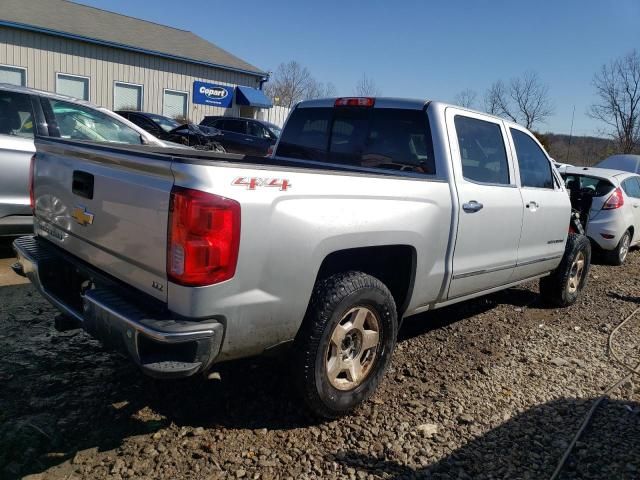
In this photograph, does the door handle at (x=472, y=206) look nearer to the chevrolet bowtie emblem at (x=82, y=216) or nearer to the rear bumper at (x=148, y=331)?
the rear bumper at (x=148, y=331)

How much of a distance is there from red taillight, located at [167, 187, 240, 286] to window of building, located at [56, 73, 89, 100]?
22.0 meters

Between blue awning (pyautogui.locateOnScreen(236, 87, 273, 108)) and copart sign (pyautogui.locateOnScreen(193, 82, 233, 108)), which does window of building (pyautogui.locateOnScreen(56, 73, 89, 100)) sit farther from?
blue awning (pyautogui.locateOnScreen(236, 87, 273, 108))

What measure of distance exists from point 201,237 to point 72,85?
23.0 m

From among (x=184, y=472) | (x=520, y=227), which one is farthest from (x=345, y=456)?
(x=520, y=227)

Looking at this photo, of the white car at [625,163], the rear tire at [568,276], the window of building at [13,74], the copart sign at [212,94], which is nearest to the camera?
the rear tire at [568,276]

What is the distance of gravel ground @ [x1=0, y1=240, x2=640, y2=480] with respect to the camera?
281cm

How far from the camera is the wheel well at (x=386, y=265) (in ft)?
10.6

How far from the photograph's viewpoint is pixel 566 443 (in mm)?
3223

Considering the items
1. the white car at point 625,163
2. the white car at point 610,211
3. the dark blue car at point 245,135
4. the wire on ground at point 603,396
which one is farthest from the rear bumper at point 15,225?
the white car at point 625,163

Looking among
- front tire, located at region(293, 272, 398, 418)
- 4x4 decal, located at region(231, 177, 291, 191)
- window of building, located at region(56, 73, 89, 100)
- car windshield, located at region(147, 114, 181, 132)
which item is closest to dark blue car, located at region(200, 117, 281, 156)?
car windshield, located at region(147, 114, 181, 132)

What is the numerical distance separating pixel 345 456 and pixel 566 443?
1.33 meters

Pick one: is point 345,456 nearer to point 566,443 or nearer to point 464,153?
point 566,443

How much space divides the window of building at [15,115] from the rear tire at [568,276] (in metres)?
5.67

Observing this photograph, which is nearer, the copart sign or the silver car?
the silver car
